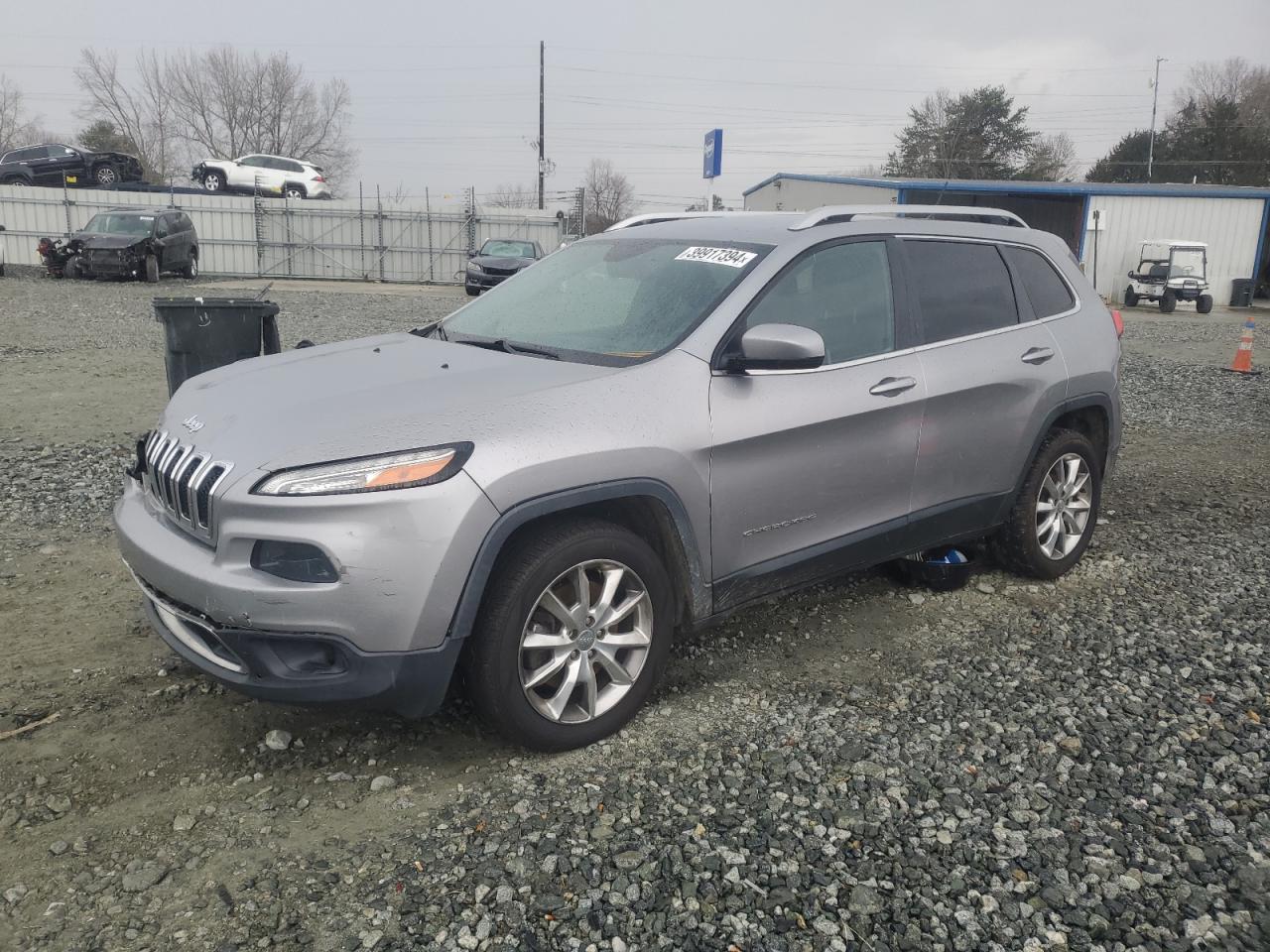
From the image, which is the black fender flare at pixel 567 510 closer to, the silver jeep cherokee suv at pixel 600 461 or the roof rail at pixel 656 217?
the silver jeep cherokee suv at pixel 600 461

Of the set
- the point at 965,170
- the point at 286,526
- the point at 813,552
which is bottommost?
the point at 813,552

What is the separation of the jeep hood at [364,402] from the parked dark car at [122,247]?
21.2 m

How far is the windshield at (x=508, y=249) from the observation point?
25.1m

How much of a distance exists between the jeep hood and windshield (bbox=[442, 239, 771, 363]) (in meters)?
0.24

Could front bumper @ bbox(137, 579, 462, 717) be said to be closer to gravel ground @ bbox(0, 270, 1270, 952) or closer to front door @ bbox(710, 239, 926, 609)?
gravel ground @ bbox(0, 270, 1270, 952)

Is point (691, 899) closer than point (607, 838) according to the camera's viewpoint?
Yes

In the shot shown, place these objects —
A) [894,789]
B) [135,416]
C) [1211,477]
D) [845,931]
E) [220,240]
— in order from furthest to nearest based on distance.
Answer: [220,240], [135,416], [1211,477], [894,789], [845,931]

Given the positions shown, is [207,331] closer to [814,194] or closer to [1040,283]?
[1040,283]

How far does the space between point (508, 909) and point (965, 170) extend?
219 feet

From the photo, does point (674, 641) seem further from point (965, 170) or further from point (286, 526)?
point (965, 170)

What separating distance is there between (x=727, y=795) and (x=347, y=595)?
130cm

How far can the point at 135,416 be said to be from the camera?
8406 mm

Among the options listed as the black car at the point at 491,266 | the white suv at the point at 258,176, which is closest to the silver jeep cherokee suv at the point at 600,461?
the black car at the point at 491,266

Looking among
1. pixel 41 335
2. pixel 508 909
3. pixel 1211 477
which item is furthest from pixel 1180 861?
pixel 41 335
